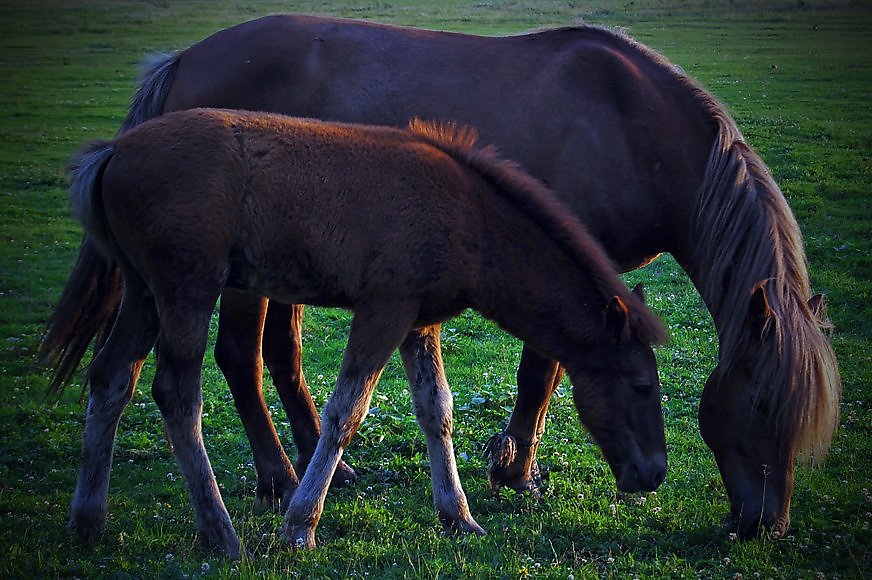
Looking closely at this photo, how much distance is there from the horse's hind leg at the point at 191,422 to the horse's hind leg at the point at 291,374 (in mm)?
1607

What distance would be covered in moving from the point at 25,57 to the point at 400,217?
32.1 m

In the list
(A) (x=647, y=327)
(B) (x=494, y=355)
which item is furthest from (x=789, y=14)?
(A) (x=647, y=327)

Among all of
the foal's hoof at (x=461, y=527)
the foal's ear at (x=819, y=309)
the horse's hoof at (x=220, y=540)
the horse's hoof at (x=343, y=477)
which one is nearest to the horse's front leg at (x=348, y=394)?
the horse's hoof at (x=220, y=540)

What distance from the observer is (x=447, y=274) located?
16.3ft

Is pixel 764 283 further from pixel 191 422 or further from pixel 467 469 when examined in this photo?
pixel 191 422

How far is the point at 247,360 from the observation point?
6281 mm

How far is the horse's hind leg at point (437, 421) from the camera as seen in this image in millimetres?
5402

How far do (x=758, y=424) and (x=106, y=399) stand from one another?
13.2 feet

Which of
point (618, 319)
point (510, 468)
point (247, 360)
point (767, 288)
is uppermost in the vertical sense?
point (767, 288)

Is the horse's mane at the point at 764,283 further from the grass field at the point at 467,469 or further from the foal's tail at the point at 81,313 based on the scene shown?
the foal's tail at the point at 81,313

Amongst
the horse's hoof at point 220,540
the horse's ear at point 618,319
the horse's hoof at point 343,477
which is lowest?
the horse's hoof at point 343,477

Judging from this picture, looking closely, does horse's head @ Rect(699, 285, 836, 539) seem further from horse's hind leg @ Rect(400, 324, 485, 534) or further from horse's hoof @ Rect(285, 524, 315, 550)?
horse's hoof @ Rect(285, 524, 315, 550)

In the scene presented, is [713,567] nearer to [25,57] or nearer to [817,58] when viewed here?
[817,58]

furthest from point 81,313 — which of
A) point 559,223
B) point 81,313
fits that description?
point 559,223
